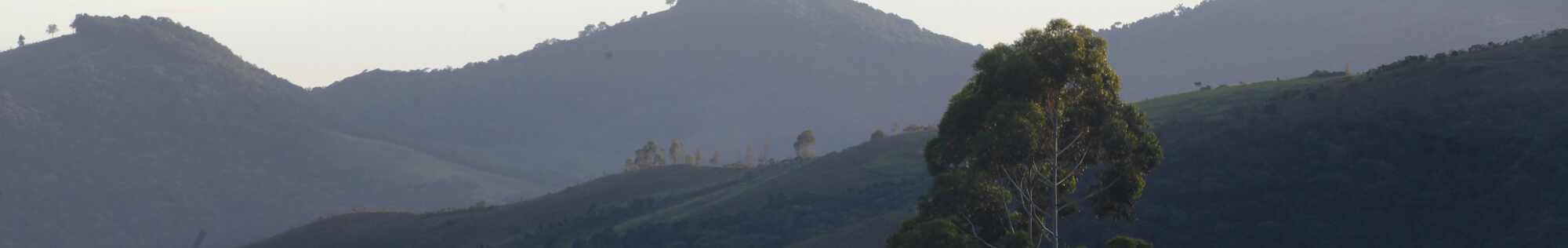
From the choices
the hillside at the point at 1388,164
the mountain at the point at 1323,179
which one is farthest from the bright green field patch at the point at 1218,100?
the hillside at the point at 1388,164

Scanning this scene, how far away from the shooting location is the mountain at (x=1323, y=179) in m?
71.9

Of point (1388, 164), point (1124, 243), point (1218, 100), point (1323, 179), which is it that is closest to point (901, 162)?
point (1218, 100)

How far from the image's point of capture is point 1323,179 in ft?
267

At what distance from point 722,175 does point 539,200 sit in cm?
2261

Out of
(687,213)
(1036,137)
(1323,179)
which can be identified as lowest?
(1323,179)

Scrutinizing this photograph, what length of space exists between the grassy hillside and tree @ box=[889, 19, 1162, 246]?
222 ft

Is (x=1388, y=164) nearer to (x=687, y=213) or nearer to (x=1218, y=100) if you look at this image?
(x=1218, y=100)

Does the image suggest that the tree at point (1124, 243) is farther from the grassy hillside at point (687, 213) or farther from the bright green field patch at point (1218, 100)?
the bright green field patch at point (1218, 100)

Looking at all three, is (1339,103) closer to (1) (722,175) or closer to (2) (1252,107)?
(2) (1252,107)

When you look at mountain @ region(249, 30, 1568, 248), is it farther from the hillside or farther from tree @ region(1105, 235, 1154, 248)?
tree @ region(1105, 235, 1154, 248)

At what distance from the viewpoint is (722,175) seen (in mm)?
162500

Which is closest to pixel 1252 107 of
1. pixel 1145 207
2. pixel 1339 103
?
pixel 1339 103

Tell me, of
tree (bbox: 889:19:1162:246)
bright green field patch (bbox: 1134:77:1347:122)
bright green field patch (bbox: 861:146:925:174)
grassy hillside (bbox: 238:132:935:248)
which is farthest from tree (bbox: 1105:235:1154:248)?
bright green field patch (bbox: 861:146:925:174)

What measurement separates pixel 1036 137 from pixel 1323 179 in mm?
58903
